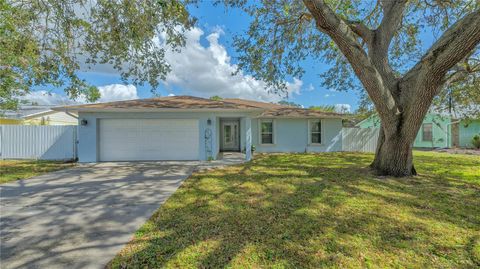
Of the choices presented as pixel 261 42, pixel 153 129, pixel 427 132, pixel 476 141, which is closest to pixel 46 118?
pixel 153 129

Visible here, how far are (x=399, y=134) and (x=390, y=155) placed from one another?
2.26ft

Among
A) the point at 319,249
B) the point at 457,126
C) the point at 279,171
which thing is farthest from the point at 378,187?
the point at 457,126

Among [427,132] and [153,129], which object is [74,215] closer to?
[153,129]

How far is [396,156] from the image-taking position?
6465 mm

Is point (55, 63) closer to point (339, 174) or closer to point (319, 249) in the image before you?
point (319, 249)

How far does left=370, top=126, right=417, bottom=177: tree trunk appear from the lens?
6.30m

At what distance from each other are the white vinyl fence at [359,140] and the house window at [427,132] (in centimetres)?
723

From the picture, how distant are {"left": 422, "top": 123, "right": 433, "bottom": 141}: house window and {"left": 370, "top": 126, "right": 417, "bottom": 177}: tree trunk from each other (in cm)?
1540

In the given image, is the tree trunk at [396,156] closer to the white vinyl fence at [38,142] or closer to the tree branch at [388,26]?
the tree branch at [388,26]

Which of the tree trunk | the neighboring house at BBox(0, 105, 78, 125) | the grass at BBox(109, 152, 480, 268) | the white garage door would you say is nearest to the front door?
the white garage door

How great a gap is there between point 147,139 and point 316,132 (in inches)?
398

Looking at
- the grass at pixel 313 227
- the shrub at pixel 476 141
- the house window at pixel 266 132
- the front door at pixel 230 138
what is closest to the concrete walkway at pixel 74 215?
the grass at pixel 313 227

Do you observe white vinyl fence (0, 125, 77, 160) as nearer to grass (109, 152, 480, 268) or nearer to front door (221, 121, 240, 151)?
front door (221, 121, 240, 151)

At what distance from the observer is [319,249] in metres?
2.73
